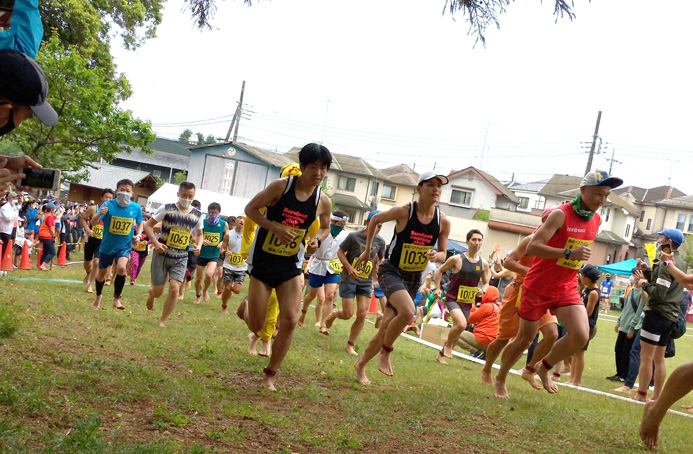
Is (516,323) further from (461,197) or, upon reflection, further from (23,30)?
(461,197)

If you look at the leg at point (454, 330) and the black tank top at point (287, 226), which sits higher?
the black tank top at point (287, 226)

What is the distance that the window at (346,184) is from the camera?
6438 centimetres

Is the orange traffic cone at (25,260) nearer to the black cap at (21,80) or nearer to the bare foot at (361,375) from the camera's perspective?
the bare foot at (361,375)

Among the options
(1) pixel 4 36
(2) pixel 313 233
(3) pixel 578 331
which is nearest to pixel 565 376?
(3) pixel 578 331

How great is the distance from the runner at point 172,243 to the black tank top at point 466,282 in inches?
180

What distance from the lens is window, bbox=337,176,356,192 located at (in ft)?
211

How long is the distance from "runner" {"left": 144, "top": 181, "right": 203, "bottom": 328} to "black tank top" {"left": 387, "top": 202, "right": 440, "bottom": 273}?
4.01m

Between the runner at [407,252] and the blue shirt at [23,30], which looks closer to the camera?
the blue shirt at [23,30]

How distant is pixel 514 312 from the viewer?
870cm

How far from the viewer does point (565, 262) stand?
21.6ft

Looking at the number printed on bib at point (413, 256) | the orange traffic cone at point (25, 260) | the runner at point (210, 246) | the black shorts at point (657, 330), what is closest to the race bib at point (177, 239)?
the runner at point (210, 246)

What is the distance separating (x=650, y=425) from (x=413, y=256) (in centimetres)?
291

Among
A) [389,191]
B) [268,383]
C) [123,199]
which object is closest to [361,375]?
[268,383]

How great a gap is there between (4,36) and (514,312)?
23.8ft
